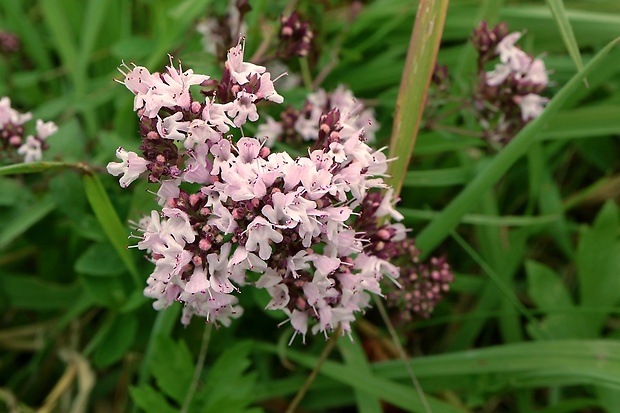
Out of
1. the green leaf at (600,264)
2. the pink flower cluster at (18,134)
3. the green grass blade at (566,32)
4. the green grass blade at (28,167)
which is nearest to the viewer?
the green grass blade at (28,167)

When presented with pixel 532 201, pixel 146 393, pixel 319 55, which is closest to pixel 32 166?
pixel 146 393

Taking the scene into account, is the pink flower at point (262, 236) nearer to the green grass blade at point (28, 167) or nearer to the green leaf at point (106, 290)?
the green grass blade at point (28, 167)

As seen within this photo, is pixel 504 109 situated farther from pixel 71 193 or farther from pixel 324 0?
pixel 71 193

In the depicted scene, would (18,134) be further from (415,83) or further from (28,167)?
(415,83)

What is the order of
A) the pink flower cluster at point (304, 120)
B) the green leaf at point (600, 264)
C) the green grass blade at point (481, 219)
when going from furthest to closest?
the green leaf at point (600, 264)
the green grass blade at point (481, 219)
the pink flower cluster at point (304, 120)

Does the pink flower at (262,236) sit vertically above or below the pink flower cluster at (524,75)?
below

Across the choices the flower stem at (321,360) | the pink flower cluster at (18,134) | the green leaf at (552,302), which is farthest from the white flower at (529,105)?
the pink flower cluster at (18,134)

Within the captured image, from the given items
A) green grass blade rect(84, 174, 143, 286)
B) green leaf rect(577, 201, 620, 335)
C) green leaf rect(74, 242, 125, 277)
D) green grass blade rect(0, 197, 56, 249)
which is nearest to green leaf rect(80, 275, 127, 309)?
green leaf rect(74, 242, 125, 277)

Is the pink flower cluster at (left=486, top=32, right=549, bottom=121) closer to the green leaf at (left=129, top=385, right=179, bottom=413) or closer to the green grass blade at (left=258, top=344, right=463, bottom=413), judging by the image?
the green grass blade at (left=258, top=344, right=463, bottom=413)
